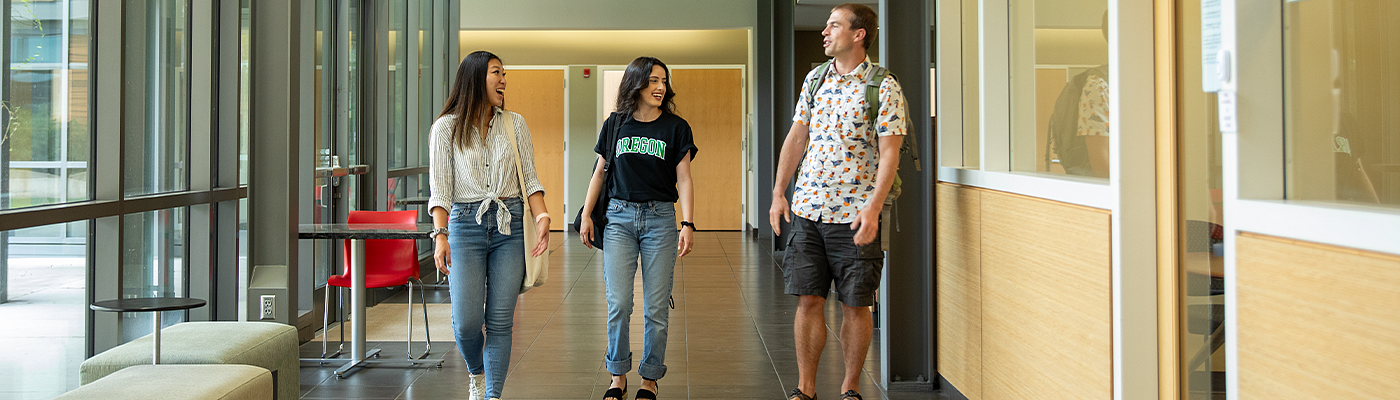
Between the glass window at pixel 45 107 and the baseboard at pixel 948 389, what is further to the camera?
the baseboard at pixel 948 389

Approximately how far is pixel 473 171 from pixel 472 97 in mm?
259

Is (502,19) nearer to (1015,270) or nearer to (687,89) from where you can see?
(687,89)

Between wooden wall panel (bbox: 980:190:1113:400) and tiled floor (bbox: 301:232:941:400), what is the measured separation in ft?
2.78

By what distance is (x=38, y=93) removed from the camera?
3113mm

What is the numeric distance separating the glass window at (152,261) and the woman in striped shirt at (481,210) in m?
1.53

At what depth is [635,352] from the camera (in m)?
4.79

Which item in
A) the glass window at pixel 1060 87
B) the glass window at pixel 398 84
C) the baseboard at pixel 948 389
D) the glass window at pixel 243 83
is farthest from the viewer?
the glass window at pixel 398 84

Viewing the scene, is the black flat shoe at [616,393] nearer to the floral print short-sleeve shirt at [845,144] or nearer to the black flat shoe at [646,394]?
the black flat shoe at [646,394]

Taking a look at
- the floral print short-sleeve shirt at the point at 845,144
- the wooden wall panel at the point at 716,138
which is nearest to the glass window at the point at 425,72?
the wooden wall panel at the point at 716,138

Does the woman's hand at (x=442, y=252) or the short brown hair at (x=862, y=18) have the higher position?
the short brown hair at (x=862, y=18)

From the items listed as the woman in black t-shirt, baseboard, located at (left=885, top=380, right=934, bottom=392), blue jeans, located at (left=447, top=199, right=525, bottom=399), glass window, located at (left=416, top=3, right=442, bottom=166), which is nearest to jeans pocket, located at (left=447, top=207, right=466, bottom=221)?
blue jeans, located at (left=447, top=199, right=525, bottom=399)

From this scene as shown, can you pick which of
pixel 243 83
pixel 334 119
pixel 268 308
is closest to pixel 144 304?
pixel 268 308

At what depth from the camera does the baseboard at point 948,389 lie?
3500 millimetres

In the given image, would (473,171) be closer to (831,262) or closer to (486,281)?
(486,281)
